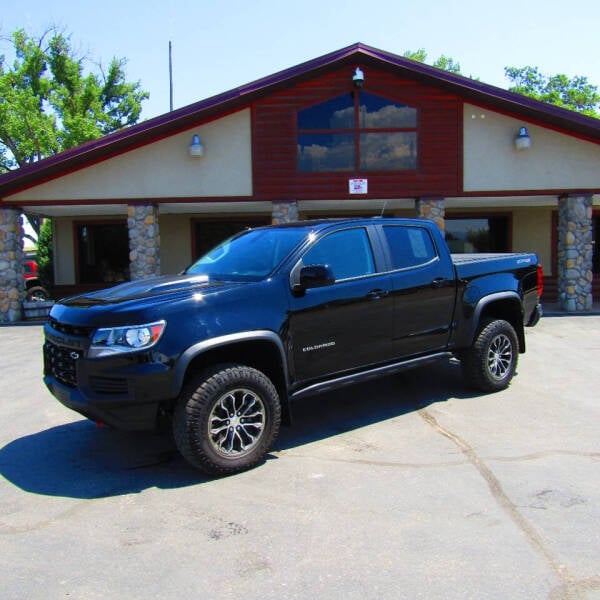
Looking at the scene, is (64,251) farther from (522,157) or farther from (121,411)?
(121,411)

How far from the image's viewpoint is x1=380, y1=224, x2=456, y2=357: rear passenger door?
543cm

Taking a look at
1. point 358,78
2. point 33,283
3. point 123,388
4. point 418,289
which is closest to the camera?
point 123,388

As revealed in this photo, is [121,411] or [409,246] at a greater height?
[409,246]

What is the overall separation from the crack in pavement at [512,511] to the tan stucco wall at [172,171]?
951cm

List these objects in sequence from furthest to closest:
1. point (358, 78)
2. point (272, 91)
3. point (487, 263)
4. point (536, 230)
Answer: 1. point (536, 230)
2. point (272, 91)
3. point (358, 78)
4. point (487, 263)

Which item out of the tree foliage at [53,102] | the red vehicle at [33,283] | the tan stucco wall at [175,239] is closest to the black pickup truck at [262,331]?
the tan stucco wall at [175,239]

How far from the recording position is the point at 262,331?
4.34 m

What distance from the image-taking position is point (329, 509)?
3666 millimetres

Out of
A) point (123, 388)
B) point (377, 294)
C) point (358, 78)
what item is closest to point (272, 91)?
point (358, 78)

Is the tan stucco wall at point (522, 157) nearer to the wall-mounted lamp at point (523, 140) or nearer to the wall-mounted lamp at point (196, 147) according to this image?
the wall-mounted lamp at point (523, 140)

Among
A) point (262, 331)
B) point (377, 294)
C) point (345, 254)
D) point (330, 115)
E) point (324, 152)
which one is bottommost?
point (262, 331)

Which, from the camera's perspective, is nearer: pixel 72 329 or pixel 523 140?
pixel 72 329

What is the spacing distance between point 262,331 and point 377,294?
1316 mm

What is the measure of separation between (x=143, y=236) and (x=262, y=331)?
9.93 m
